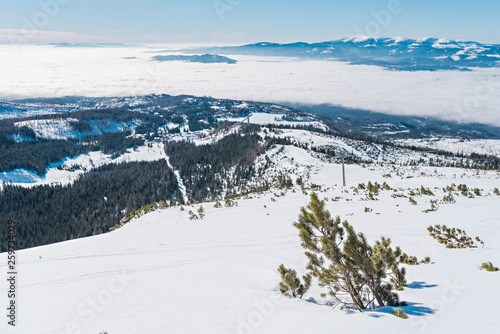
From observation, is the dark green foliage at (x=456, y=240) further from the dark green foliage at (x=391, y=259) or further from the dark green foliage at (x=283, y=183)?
the dark green foliage at (x=283, y=183)

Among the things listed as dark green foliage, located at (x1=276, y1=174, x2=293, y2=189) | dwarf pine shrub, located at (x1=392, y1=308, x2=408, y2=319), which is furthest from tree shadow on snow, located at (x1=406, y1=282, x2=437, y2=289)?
dark green foliage, located at (x1=276, y1=174, x2=293, y2=189)

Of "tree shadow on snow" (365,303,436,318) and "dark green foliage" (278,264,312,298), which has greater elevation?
"tree shadow on snow" (365,303,436,318)

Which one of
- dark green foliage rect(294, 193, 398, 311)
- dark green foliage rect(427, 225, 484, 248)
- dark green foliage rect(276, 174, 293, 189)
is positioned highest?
dark green foliage rect(294, 193, 398, 311)

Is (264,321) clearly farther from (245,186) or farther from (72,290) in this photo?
(245,186)

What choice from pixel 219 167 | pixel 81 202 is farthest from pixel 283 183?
pixel 81 202

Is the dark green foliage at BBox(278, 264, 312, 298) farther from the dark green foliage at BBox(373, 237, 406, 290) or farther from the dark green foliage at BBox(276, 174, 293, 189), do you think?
the dark green foliage at BBox(276, 174, 293, 189)

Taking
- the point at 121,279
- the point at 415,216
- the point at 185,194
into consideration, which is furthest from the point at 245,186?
the point at 121,279
